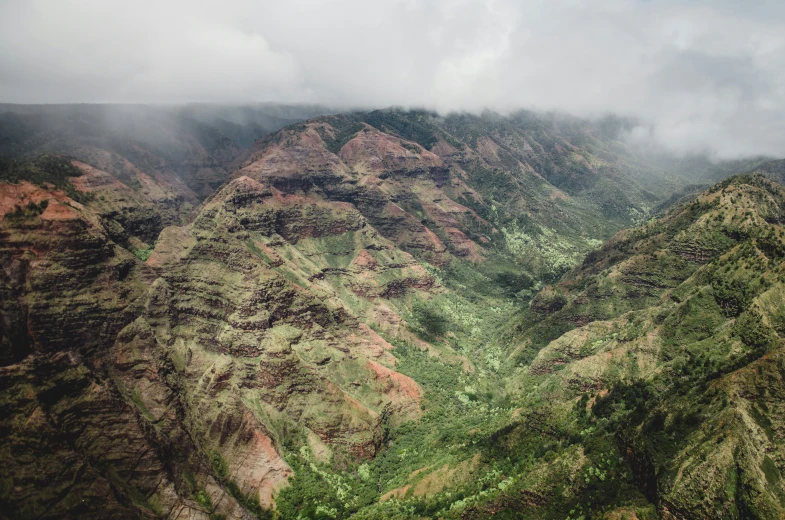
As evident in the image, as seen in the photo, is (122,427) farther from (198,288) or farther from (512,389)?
(512,389)

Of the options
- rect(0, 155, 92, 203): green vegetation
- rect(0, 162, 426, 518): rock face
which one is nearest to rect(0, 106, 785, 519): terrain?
rect(0, 162, 426, 518): rock face

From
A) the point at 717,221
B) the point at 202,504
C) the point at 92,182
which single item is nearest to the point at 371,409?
the point at 202,504

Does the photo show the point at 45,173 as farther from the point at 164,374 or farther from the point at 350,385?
the point at 350,385

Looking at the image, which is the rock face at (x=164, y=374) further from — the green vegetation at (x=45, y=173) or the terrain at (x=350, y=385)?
the green vegetation at (x=45, y=173)

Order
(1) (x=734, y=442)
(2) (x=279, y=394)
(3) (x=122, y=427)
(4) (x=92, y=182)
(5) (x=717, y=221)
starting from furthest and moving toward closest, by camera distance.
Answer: (4) (x=92, y=182) < (5) (x=717, y=221) < (2) (x=279, y=394) < (3) (x=122, y=427) < (1) (x=734, y=442)

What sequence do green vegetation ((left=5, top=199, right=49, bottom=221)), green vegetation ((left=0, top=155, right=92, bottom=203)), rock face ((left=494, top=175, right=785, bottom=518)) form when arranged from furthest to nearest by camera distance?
1. green vegetation ((left=0, top=155, right=92, bottom=203))
2. green vegetation ((left=5, top=199, right=49, bottom=221))
3. rock face ((left=494, top=175, right=785, bottom=518))

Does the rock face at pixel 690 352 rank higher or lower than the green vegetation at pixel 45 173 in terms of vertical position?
lower

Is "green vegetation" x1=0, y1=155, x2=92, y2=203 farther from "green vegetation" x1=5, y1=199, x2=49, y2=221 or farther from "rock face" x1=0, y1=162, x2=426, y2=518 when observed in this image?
"rock face" x1=0, y1=162, x2=426, y2=518

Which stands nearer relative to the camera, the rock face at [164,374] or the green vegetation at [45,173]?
the rock face at [164,374]

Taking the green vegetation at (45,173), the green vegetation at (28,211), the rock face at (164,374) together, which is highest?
the green vegetation at (45,173)

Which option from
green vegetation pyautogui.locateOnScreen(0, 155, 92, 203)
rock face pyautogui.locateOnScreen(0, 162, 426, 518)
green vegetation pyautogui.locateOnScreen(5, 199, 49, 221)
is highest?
green vegetation pyautogui.locateOnScreen(0, 155, 92, 203)

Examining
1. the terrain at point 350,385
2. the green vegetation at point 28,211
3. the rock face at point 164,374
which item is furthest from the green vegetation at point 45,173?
the rock face at point 164,374
